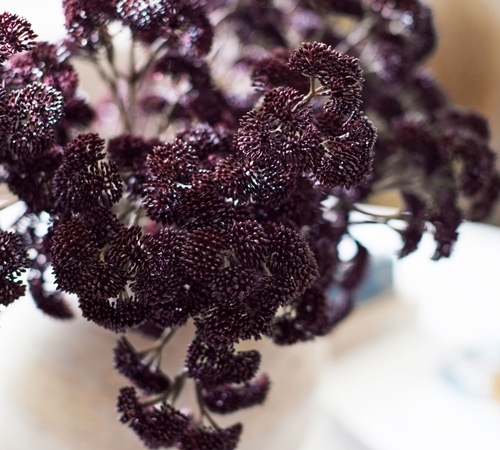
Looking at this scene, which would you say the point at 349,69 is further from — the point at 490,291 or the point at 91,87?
the point at 91,87

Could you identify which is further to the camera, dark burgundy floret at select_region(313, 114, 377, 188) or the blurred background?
the blurred background

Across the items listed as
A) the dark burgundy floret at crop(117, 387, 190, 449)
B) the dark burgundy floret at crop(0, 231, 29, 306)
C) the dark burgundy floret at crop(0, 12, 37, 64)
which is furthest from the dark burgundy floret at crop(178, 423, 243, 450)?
the dark burgundy floret at crop(0, 12, 37, 64)

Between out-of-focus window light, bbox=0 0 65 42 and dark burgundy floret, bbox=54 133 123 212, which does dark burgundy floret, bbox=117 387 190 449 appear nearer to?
dark burgundy floret, bbox=54 133 123 212

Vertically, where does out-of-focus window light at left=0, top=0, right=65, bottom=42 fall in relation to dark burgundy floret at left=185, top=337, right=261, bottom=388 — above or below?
above

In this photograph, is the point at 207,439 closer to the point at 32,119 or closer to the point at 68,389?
the point at 68,389

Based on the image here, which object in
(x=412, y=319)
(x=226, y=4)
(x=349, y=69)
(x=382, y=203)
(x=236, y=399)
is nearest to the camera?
(x=349, y=69)

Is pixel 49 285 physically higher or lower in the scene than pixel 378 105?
higher

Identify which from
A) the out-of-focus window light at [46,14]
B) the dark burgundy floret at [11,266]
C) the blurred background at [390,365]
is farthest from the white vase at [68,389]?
the out-of-focus window light at [46,14]

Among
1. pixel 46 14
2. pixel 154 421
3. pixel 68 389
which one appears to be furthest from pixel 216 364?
pixel 46 14

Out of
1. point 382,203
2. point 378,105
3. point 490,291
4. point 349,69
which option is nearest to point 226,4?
point 378,105
